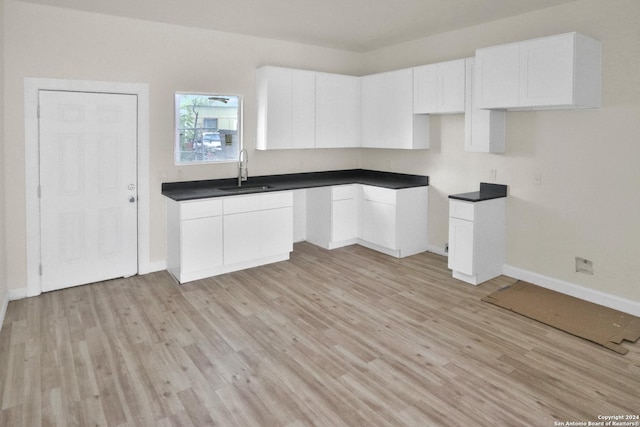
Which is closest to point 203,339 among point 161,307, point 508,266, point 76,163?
point 161,307

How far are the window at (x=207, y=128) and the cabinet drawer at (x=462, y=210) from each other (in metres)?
2.69

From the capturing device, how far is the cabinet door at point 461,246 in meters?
4.43

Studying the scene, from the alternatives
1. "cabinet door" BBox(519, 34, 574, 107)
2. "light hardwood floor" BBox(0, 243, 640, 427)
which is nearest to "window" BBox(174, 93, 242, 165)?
"light hardwood floor" BBox(0, 243, 640, 427)

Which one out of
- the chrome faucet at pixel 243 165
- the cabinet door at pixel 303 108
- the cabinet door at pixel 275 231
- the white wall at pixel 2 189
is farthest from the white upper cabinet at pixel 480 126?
the white wall at pixel 2 189

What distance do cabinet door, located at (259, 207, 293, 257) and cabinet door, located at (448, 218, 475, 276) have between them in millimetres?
1915

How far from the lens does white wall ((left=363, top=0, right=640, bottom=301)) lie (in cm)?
372

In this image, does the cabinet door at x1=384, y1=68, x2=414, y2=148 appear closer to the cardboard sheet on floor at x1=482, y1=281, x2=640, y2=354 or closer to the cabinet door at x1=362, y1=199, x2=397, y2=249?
the cabinet door at x1=362, y1=199, x2=397, y2=249

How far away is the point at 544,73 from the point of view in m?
3.81

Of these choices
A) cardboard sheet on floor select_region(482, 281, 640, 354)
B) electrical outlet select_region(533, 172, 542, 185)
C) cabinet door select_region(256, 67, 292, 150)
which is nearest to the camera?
cardboard sheet on floor select_region(482, 281, 640, 354)

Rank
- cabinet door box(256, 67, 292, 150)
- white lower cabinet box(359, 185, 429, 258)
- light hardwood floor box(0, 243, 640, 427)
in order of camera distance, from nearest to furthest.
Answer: light hardwood floor box(0, 243, 640, 427) < cabinet door box(256, 67, 292, 150) < white lower cabinet box(359, 185, 429, 258)

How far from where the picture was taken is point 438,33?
5.23 m

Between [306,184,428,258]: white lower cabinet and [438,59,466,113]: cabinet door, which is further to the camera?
[306,184,428,258]: white lower cabinet

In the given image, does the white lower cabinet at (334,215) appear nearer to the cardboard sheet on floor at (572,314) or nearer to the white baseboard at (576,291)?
the white baseboard at (576,291)

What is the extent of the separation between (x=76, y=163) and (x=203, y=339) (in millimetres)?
2321
